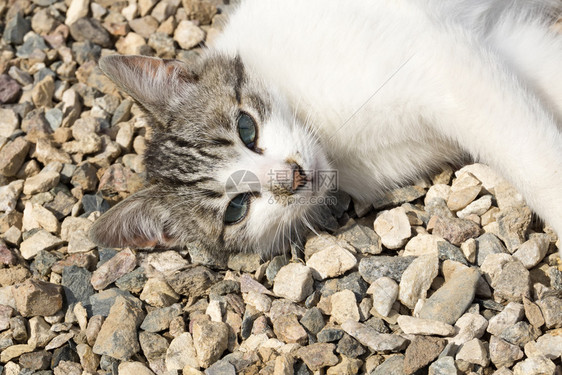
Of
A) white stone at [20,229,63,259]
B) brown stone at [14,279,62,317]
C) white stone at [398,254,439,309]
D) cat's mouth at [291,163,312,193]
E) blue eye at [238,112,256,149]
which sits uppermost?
white stone at [398,254,439,309]

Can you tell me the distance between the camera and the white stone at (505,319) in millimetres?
2148

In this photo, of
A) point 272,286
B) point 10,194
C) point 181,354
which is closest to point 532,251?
point 272,286

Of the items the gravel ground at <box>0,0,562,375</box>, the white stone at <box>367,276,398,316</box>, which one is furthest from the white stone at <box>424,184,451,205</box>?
the white stone at <box>367,276,398,316</box>

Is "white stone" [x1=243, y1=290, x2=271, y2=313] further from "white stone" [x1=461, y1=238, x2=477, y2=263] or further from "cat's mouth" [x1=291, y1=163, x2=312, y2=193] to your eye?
"white stone" [x1=461, y1=238, x2=477, y2=263]

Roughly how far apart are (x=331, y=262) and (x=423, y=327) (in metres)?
0.54

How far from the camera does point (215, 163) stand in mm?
2668

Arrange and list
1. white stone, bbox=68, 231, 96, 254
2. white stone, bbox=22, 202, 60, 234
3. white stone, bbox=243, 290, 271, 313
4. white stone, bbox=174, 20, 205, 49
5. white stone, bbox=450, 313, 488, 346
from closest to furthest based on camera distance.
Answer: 1. white stone, bbox=450, 313, 488, 346
2. white stone, bbox=243, 290, 271, 313
3. white stone, bbox=68, 231, 96, 254
4. white stone, bbox=22, 202, 60, 234
5. white stone, bbox=174, 20, 205, 49

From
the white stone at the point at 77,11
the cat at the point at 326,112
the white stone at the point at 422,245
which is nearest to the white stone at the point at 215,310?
the cat at the point at 326,112

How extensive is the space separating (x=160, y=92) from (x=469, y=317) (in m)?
1.77

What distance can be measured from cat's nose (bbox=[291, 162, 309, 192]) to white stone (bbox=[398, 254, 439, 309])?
564 millimetres

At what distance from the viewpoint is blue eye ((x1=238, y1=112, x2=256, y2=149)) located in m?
2.65

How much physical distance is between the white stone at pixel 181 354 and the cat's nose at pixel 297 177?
771mm

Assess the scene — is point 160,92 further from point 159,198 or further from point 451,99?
point 451,99

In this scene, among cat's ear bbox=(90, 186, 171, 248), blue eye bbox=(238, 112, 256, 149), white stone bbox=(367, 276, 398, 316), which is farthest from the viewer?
cat's ear bbox=(90, 186, 171, 248)
